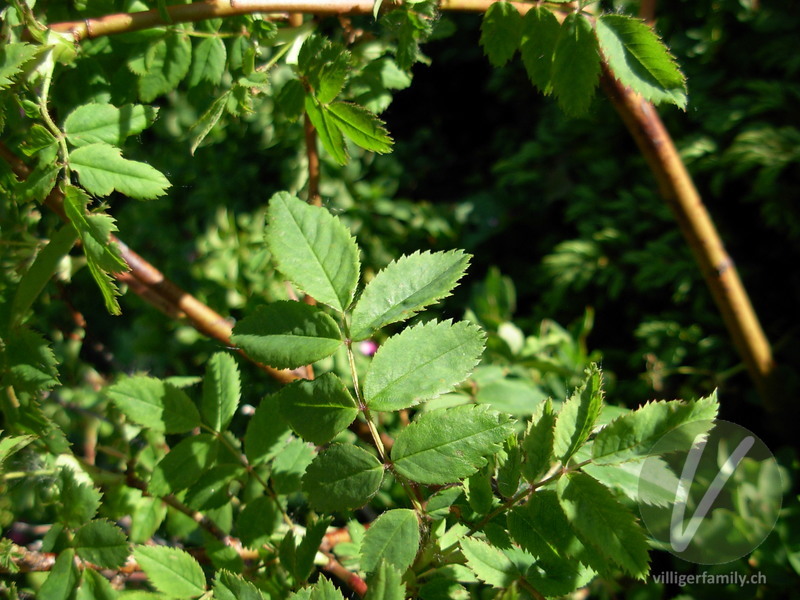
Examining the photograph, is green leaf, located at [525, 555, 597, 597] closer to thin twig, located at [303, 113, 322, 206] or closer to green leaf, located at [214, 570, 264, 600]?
green leaf, located at [214, 570, 264, 600]

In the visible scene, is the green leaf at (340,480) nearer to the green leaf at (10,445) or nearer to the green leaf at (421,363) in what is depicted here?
the green leaf at (421,363)

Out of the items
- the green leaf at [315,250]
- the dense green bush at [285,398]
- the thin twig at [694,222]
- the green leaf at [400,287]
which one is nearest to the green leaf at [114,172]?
the dense green bush at [285,398]

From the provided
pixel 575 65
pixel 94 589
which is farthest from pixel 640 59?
pixel 94 589

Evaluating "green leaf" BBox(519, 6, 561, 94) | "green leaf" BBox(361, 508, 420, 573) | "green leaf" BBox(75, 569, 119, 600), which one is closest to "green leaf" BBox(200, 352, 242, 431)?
"green leaf" BBox(75, 569, 119, 600)

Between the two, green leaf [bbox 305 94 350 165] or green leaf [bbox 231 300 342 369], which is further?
green leaf [bbox 305 94 350 165]

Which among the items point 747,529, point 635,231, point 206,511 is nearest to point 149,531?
point 206,511
